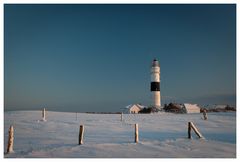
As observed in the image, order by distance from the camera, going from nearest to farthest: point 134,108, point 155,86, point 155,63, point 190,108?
point 190,108 → point 155,86 → point 155,63 → point 134,108

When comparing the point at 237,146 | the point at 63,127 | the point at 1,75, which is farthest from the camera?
the point at 63,127

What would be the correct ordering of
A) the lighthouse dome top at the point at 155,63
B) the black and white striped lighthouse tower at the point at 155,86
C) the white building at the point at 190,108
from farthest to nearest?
the lighthouse dome top at the point at 155,63 → the black and white striped lighthouse tower at the point at 155,86 → the white building at the point at 190,108

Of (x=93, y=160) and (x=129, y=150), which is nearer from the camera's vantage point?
(x=93, y=160)

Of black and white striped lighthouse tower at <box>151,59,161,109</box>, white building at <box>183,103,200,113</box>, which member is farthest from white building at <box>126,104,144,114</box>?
white building at <box>183,103,200,113</box>

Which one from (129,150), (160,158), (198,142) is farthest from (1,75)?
(198,142)

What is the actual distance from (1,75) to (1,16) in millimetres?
3299

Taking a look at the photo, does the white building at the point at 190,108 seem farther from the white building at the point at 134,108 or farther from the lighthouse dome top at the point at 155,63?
the white building at the point at 134,108

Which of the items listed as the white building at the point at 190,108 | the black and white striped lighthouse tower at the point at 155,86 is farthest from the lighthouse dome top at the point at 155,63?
the white building at the point at 190,108

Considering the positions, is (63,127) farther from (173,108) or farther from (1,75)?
(173,108)

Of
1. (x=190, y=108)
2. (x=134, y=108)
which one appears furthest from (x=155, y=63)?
(x=134, y=108)

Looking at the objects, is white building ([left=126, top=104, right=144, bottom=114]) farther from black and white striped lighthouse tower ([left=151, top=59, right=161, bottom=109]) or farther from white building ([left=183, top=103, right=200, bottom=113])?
white building ([left=183, top=103, right=200, bottom=113])

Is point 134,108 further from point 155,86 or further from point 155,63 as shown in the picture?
point 155,63

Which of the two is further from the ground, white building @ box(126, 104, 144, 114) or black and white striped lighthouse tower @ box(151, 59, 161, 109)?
black and white striped lighthouse tower @ box(151, 59, 161, 109)

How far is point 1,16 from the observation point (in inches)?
599
